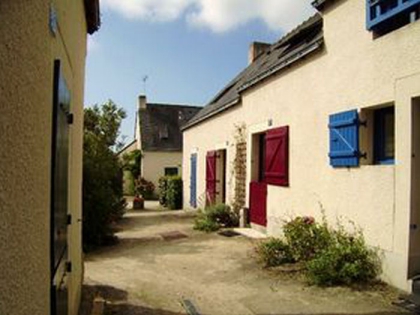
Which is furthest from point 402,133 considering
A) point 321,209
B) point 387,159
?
point 321,209

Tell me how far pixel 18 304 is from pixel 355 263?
6191mm

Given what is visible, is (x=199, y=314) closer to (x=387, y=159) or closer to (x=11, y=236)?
(x=387, y=159)

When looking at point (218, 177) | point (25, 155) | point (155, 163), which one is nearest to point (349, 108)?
point (25, 155)

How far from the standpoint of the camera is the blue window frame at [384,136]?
24.9 feet

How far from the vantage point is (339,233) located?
26.6 feet

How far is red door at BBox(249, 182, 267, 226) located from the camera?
1260 centimetres

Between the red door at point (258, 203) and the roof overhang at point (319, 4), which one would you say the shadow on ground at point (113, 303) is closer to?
the red door at point (258, 203)

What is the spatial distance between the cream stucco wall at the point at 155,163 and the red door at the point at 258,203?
2290 centimetres

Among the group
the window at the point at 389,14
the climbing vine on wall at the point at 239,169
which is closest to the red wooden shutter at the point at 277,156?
the climbing vine on wall at the point at 239,169

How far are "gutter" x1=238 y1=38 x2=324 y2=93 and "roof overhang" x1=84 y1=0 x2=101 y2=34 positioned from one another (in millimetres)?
4165

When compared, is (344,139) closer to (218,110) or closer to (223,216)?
(223,216)

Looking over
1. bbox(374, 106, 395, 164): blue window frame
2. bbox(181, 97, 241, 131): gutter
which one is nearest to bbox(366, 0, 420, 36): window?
bbox(374, 106, 395, 164): blue window frame

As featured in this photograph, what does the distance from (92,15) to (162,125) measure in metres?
32.1

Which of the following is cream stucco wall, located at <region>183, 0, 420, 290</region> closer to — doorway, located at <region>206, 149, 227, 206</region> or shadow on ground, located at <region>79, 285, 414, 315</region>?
shadow on ground, located at <region>79, 285, 414, 315</region>
